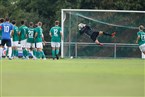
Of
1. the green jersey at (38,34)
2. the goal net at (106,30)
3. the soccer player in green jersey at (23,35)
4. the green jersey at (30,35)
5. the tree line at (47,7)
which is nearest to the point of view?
the green jersey at (38,34)

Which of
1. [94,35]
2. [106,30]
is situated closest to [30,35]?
[94,35]

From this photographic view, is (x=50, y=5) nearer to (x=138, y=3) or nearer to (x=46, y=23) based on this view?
(x=46, y=23)

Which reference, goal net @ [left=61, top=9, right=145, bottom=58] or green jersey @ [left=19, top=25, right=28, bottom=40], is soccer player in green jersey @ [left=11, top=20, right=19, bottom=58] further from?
goal net @ [left=61, top=9, right=145, bottom=58]

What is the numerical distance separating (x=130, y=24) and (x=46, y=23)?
73.4ft

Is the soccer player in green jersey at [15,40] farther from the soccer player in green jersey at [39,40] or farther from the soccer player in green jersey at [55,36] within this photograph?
the soccer player in green jersey at [55,36]

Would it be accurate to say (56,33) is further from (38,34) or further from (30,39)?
(30,39)

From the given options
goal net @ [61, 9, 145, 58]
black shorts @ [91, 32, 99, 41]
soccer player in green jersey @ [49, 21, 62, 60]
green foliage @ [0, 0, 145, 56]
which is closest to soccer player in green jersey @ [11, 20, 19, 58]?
soccer player in green jersey @ [49, 21, 62, 60]

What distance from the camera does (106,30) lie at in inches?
1495

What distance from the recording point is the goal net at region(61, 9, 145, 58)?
122 feet

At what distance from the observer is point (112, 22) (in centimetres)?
3825

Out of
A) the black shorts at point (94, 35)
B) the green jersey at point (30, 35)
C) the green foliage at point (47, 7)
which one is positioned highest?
the green jersey at point (30, 35)

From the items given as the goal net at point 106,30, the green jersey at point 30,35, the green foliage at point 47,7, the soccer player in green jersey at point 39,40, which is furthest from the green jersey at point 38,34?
the green foliage at point 47,7

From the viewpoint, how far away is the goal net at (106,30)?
37219 mm

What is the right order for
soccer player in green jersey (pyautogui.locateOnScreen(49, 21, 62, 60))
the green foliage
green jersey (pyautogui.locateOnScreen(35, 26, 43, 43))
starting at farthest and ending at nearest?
the green foliage, green jersey (pyautogui.locateOnScreen(35, 26, 43, 43)), soccer player in green jersey (pyautogui.locateOnScreen(49, 21, 62, 60))
